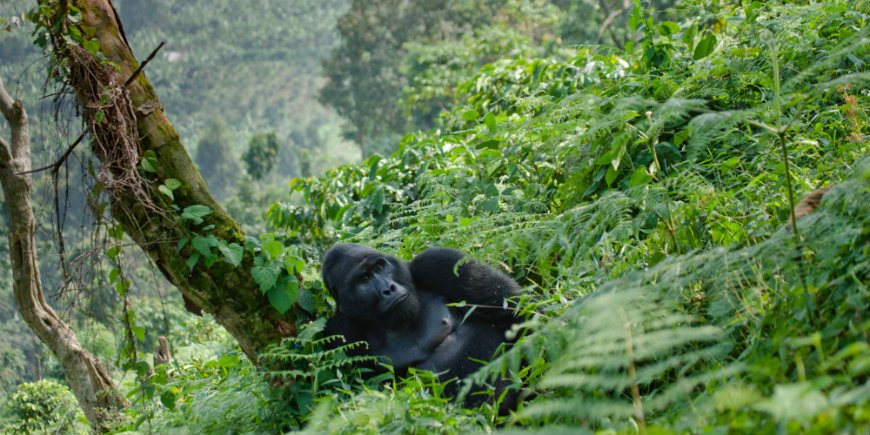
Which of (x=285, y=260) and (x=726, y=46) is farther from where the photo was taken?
(x=726, y=46)

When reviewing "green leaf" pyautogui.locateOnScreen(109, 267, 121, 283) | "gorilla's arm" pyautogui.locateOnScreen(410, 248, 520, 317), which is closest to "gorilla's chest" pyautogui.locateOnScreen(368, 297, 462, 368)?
Result: "gorilla's arm" pyautogui.locateOnScreen(410, 248, 520, 317)

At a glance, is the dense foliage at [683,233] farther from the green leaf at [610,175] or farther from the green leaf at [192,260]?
the green leaf at [192,260]

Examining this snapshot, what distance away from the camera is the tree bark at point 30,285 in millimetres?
4801

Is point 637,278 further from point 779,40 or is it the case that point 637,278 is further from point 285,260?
point 779,40

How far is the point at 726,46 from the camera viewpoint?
4520mm

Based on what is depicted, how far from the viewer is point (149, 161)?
2.98 meters

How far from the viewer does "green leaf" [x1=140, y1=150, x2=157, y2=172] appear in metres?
2.96

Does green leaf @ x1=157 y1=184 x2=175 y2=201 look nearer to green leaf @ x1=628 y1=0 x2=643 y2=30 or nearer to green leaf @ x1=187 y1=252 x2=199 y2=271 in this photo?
green leaf @ x1=187 y1=252 x2=199 y2=271

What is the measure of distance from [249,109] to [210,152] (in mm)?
11160

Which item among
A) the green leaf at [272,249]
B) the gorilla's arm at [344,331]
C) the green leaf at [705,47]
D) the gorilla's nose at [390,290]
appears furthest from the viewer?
the green leaf at [705,47]

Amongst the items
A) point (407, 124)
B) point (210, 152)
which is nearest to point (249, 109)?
point (210, 152)

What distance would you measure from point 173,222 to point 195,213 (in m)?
0.08

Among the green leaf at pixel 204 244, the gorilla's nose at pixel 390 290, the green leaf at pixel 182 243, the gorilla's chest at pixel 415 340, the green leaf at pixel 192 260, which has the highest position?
the green leaf at pixel 182 243

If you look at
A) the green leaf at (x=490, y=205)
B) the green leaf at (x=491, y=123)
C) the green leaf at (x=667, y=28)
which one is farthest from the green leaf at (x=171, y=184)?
the green leaf at (x=667, y=28)
